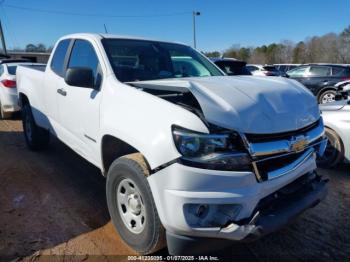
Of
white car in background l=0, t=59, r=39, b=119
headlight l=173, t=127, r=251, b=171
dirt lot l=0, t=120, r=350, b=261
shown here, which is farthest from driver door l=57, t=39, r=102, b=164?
white car in background l=0, t=59, r=39, b=119

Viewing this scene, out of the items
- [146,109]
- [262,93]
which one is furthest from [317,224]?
[146,109]

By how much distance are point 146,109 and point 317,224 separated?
230 cm

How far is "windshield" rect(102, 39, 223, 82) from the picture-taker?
3.67m

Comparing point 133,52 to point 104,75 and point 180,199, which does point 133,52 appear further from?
point 180,199

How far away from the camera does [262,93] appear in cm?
284

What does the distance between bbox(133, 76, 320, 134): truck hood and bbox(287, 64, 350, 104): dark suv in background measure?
11.7 metres

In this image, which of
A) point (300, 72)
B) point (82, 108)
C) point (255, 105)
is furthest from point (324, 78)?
point (255, 105)

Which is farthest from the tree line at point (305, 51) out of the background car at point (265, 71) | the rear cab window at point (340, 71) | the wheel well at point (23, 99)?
the wheel well at point (23, 99)

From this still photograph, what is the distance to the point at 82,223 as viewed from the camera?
3609 millimetres

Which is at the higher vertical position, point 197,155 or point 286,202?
point 197,155

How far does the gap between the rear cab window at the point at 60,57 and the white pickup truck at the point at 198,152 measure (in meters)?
1.13

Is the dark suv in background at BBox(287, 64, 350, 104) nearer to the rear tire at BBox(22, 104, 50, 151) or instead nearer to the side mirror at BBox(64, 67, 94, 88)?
the rear tire at BBox(22, 104, 50, 151)

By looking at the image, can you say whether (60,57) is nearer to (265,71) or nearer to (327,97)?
(327,97)

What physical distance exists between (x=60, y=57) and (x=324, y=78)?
1220 centimetres
